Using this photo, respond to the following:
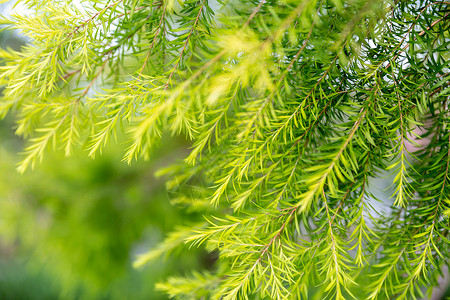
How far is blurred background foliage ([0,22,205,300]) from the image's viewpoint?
104 centimetres

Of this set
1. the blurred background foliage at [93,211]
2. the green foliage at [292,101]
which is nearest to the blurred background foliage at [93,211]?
the blurred background foliage at [93,211]

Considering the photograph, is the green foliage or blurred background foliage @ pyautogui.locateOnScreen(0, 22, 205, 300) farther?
blurred background foliage @ pyautogui.locateOnScreen(0, 22, 205, 300)

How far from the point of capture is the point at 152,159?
1.12 meters

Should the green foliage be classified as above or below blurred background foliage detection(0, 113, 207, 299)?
below

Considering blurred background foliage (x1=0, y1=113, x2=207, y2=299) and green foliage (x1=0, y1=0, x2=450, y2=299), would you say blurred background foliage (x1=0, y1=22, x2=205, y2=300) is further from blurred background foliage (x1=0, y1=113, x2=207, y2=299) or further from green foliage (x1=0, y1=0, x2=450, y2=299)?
green foliage (x1=0, y1=0, x2=450, y2=299)

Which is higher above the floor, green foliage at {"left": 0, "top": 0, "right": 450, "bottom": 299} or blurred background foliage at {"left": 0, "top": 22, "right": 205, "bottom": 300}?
blurred background foliage at {"left": 0, "top": 22, "right": 205, "bottom": 300}

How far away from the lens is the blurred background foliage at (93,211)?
3.40 feet

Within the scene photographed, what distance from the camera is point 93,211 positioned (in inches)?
42.0

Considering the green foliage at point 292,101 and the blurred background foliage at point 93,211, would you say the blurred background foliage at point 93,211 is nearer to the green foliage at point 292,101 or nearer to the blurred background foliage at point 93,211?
the blurred background foliage at point 93,211

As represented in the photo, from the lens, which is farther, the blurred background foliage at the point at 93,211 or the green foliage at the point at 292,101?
the blurred background foliage at the point at 93,211

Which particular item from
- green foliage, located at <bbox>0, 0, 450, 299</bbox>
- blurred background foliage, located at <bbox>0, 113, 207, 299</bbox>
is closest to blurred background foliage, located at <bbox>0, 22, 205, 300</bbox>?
blurred background foliage, located at <bbox>0, 113, 207, 299</bbox>

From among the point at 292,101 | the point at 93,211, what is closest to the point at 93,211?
the point at 93,211

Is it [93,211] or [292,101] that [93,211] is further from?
[292,101]

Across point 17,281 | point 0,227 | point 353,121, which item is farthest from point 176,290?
point 17,281
